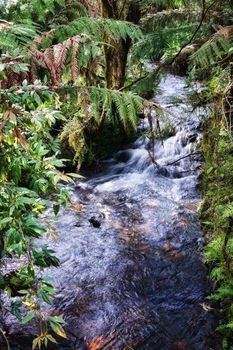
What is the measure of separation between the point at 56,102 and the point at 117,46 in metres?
3.55

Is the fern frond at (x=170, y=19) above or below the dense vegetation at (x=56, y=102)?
above

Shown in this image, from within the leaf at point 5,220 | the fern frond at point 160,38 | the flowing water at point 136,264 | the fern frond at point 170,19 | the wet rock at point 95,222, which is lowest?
the flowing water at point 136,264

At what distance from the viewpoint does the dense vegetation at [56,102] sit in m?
1.73

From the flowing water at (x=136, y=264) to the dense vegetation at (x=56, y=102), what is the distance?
21cm

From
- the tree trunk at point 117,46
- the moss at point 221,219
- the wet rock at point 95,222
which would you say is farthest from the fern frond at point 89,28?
the tree trunk at point 117,46

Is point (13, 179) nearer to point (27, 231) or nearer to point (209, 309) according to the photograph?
point (27, 231)

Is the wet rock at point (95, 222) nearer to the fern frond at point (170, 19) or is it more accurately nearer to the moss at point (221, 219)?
the moss at point (221, 219)

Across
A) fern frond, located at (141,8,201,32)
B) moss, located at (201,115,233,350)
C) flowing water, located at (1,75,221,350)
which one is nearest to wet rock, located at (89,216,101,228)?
flowing water, located at (1,75,221,350)

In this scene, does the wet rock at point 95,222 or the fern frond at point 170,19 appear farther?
the wet rock at point 95,222

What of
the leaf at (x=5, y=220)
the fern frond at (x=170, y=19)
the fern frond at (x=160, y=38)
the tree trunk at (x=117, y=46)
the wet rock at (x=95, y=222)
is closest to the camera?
the leaf at (x=5, y=220)

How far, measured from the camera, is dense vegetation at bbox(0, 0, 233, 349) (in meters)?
1.73

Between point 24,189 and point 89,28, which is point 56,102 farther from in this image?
point 24,189

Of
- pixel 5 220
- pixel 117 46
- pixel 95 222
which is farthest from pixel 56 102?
pixel 117 46

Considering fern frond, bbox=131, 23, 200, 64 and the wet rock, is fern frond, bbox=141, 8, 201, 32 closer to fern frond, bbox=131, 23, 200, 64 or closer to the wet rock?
fern frond, bbox=131, 23, 200, 64
